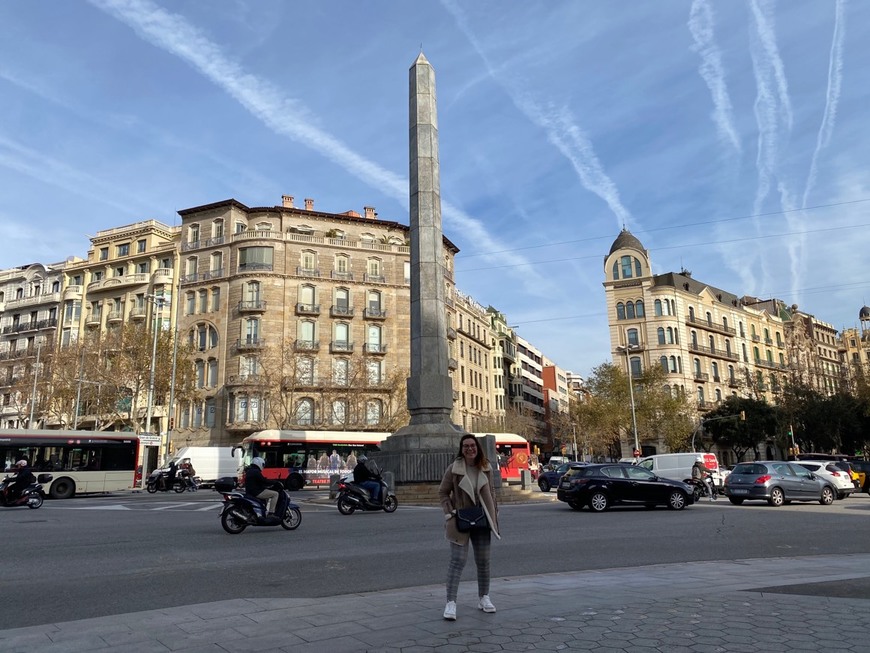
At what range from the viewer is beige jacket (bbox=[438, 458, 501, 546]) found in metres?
5.75

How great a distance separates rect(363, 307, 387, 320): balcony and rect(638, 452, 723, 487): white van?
1196 inches

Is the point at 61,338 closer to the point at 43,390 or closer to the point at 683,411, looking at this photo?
the point at 43,390

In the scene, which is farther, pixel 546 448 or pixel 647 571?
pixel 546 448

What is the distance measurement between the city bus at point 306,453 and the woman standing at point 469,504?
28661 millimetres

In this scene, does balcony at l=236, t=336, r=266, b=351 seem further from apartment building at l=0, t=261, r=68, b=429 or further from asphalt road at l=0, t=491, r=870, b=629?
asphalt road at l=0, t=491, r=870, b=629

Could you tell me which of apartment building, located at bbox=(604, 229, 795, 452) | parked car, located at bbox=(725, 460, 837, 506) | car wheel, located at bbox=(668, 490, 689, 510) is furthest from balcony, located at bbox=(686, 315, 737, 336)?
car wheel, located at bbox=(668, 490, 689, 510)

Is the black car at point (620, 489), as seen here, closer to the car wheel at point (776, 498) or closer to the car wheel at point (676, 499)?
the car wheel at point (676, 499)

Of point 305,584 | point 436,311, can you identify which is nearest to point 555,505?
point 436,311

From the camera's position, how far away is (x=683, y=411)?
196 feet

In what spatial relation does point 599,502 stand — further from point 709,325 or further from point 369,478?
point 709,325

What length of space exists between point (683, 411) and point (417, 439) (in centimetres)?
4541

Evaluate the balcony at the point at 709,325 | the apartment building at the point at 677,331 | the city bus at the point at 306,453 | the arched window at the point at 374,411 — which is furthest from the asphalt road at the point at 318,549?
the balcony at the point at 709,325

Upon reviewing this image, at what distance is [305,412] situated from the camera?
50875 mm

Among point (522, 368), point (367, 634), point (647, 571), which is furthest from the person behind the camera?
point (522, 368)
